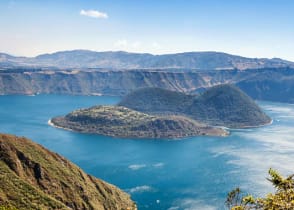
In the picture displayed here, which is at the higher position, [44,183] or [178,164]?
[44,183]

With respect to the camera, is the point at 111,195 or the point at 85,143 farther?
the point at 85,143

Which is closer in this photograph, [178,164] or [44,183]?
[44,183]

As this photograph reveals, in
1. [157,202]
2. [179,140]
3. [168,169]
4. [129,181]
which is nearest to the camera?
[157,202]

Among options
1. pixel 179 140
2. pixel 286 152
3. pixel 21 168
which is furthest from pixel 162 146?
pixel 21 168

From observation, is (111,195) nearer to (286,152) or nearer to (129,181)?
(129,181)

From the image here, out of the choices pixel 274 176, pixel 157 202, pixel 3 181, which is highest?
pixel 274 176
